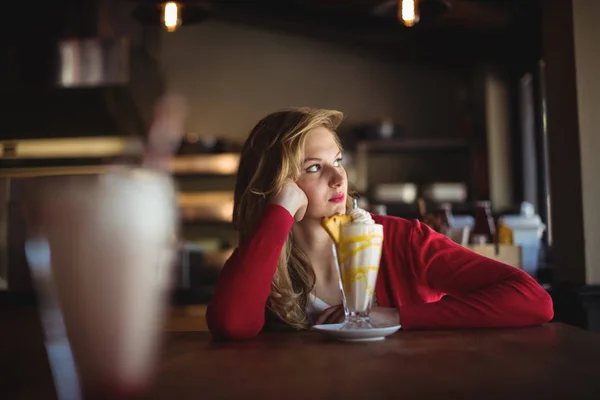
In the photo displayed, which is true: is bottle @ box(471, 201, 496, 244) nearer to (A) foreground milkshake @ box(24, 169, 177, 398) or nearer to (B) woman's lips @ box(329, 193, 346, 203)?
(B) woman's lips @ box(329, 193, 346, 203)

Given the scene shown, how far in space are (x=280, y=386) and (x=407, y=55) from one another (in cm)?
588

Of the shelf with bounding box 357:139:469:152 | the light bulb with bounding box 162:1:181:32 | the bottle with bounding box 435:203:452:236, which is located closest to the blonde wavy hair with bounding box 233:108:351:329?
the bottle with bounding box 435:203:452:236

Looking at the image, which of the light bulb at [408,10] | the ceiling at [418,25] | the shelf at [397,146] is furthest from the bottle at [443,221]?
the shelf at [397,146]

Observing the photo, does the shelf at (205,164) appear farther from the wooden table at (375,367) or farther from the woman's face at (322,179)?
the wooden table at (375,367)

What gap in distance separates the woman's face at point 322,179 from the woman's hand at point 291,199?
43 mm

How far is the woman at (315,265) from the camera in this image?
140 centimetres

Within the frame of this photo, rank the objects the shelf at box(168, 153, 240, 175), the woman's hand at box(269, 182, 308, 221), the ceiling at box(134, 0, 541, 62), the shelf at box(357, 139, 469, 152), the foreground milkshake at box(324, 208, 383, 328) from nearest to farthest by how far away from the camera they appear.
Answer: the foreground milkshake at box(324, 208, 383, 328)
the woman's hand at box(269, 182, 308, 221)
the ceiling at box(134, 0, 541, 62)
the shelf at box(357, 139, 469, 152)
the shelf at box(168, 153, 240, 175)

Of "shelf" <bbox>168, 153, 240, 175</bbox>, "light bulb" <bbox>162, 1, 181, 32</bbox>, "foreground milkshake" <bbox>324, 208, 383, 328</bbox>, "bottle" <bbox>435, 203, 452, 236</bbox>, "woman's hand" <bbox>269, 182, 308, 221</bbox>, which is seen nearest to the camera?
"foreground milkshake" <bbox>324, 208, 383, 328</bbox>

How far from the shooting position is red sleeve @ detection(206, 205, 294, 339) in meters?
1.41

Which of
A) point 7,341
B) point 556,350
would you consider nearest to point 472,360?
point 556,350

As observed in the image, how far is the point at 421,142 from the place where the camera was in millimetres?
5906

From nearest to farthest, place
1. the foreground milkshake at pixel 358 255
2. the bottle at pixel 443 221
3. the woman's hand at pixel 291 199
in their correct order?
the foreground milkshake at pixel 358 255
the woman's hand at pixel 291 199
the bottle at pixel 443 221

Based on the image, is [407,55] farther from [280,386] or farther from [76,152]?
[280,386]

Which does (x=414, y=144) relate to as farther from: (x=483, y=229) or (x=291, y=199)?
(x=291, y=199)
